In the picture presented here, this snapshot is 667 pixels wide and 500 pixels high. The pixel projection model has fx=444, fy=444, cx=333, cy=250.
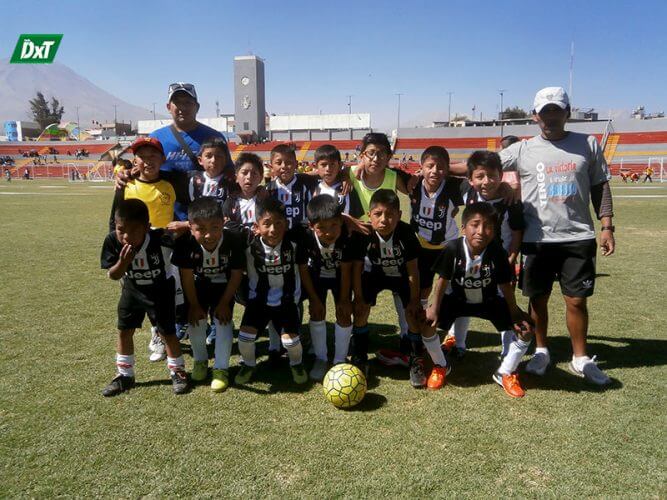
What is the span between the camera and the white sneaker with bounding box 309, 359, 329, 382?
3.98 meters

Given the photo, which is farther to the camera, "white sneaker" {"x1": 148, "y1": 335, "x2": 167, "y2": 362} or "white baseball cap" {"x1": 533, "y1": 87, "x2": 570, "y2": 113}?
"white sneaker" {"x1": 148, "y1": 335, "x2": 167, "y2": 362}

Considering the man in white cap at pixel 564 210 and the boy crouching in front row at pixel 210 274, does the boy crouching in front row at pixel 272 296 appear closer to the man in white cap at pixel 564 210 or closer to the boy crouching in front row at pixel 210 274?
the boy crouching in front row at pixel 210 274

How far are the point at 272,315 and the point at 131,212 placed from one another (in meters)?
1.45


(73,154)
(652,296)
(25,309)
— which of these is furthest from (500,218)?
(73,154)

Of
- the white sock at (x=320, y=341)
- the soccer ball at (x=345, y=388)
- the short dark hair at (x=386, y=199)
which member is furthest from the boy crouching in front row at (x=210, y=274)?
the short dark hair at (x=386, y=199)

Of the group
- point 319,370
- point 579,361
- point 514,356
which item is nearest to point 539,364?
point 579,361

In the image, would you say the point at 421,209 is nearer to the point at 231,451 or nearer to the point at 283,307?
the point at 283,307

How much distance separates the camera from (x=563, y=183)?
3.90 metres

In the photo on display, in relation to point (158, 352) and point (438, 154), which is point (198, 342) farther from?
point (438, 154)

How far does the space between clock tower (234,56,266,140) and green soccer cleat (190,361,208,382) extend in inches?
3309

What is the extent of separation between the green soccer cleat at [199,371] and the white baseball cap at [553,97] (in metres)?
3.74

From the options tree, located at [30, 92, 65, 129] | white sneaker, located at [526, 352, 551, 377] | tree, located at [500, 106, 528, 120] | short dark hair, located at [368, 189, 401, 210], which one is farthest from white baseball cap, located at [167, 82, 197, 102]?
tree, located at [30, 92, 65, 129]

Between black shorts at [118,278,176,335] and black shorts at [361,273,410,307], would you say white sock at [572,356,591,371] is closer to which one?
black shorts at [361,273,410,307]

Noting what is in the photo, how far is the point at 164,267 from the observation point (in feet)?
12.4
